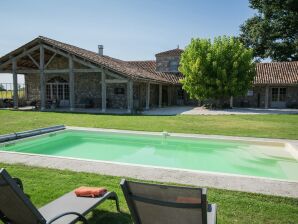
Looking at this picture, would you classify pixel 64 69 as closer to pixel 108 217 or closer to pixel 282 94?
pixel 108 217

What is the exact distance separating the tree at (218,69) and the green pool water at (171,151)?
44.9 ft

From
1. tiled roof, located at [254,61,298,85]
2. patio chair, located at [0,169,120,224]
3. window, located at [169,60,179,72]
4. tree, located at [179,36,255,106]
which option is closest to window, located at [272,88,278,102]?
tiled roof, located at [254,61,298,85]

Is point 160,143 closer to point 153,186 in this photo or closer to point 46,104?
point 153,186

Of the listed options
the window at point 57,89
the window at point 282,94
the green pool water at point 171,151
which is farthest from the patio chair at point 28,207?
the window at point 282,94

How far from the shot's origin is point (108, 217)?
13.6ft

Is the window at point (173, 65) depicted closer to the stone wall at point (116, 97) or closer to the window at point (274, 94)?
the stone wall at point (116, 97)

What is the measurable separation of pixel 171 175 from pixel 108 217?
200 cm

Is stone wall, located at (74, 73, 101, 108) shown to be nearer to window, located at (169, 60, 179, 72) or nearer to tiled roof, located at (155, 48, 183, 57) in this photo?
tiled roof, located at (155, 48, 183, 57)

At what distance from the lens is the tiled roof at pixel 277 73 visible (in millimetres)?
26853

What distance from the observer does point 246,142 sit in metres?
9.82

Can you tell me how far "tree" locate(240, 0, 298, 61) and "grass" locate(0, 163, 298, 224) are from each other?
35821mm

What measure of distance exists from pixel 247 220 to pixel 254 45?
39.1m

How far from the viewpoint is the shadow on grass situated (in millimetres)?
4037

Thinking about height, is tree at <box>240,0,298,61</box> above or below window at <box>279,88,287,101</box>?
above
